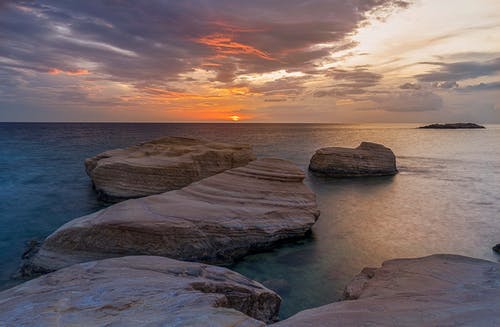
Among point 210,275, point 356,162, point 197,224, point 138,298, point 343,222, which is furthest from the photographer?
point 356,162

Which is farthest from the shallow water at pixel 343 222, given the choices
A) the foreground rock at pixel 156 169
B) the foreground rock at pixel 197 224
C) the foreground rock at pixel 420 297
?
the foreground rock at pixel 420 297

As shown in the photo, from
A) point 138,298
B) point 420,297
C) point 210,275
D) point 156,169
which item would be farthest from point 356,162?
point 138,298

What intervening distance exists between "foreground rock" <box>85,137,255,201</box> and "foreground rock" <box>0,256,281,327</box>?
12597 millimetres

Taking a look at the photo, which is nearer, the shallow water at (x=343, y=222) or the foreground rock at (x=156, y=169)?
the shallow water at (x=343, y=222)

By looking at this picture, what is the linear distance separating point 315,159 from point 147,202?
2393cm

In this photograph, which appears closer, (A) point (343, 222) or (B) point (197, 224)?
(B) point (197, 224)

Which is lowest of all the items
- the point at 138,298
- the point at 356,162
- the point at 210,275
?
the point at 356,162

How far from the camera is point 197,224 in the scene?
10.8m

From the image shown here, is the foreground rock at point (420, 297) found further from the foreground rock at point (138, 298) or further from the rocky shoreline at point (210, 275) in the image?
the foreground rock at point (138, 298)

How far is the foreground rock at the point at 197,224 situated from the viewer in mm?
10070

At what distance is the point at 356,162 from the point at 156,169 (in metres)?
18.9

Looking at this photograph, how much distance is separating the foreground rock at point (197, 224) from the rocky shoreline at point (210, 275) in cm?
3

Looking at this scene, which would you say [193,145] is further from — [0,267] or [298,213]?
[0,267]

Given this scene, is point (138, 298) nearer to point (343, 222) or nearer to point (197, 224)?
point (197, 224)
